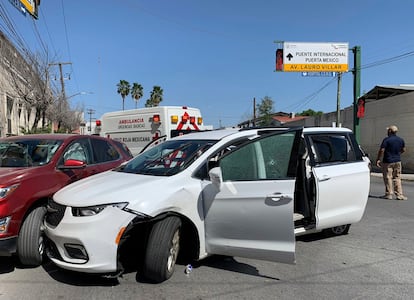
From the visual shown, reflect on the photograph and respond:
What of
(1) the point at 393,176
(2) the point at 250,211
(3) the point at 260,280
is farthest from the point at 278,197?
(1) the point at 393,176

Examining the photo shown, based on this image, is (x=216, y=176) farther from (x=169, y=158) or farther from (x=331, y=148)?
(x=331, y=148)

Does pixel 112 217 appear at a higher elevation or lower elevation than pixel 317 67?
lower

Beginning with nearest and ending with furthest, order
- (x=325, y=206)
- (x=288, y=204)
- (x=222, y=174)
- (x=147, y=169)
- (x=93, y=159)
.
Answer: (x=288, y=204), (x=222, y=174), (x=147, y=169), (x=325, y=206), (x=93, y=159)

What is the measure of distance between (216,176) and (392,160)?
7.13 metres

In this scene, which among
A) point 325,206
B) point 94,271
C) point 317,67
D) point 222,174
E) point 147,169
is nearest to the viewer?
point 94,271

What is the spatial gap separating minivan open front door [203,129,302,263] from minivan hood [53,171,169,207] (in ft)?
2.30

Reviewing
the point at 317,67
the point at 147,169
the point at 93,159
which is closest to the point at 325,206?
the point at 147,169

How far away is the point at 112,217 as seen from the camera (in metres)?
3.73

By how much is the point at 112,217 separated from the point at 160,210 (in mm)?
490

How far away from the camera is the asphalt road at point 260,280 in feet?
12.5

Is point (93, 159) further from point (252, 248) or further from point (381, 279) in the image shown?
point (381, 279)

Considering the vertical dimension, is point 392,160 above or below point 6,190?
above

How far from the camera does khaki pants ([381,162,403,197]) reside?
952cm

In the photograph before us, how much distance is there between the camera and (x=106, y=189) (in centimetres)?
405
